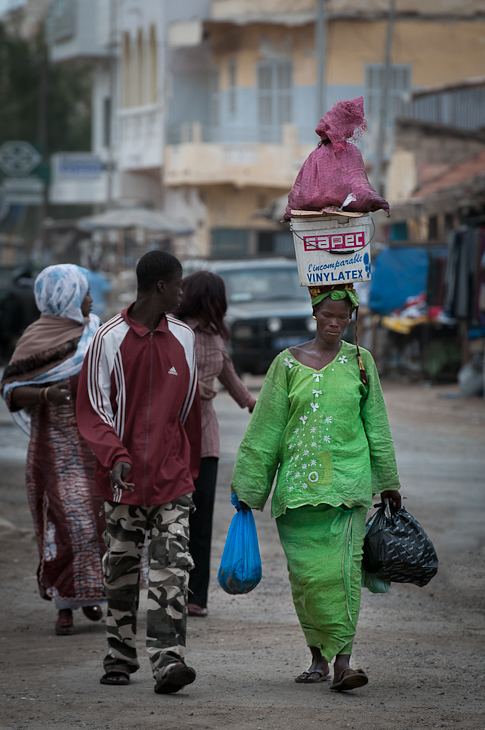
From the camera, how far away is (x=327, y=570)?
4.22 m

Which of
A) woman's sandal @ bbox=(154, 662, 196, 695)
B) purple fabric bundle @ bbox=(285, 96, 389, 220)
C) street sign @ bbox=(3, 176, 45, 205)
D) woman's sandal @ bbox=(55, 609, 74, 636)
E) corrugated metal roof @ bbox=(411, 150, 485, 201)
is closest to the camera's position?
woman's sandal @ bbox=(154, 662, 196, 695)

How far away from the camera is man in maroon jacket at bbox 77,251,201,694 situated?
4.20 meters

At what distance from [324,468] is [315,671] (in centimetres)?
81

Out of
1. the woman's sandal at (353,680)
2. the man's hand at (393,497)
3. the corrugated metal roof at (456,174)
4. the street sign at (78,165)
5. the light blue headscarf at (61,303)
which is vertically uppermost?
the street sign at (78,165)

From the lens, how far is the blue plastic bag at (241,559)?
14.1ft

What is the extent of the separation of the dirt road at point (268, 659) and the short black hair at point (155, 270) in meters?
1.55

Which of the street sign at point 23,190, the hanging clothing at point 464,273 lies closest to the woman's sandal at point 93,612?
the hanging clothing at point 464,273

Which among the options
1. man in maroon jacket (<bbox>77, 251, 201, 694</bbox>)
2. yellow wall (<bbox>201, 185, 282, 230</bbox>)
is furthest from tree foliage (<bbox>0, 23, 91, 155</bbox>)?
man in maroon jacket (<bbox>77, 251, 201, 694</bbox>)

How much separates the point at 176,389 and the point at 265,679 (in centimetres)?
120

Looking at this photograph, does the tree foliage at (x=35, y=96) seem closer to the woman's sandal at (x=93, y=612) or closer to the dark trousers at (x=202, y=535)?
the dark trousers at (x=202, y=535)

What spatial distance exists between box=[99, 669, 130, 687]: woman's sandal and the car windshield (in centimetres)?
1449

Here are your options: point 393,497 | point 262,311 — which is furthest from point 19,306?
point 393,497

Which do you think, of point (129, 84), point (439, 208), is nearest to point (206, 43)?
point (129, 84)

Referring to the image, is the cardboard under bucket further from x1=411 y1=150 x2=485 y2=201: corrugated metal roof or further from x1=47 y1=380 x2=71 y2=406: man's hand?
x1=411 y1=150 x2=485 y2=201: corrugated metal roof
